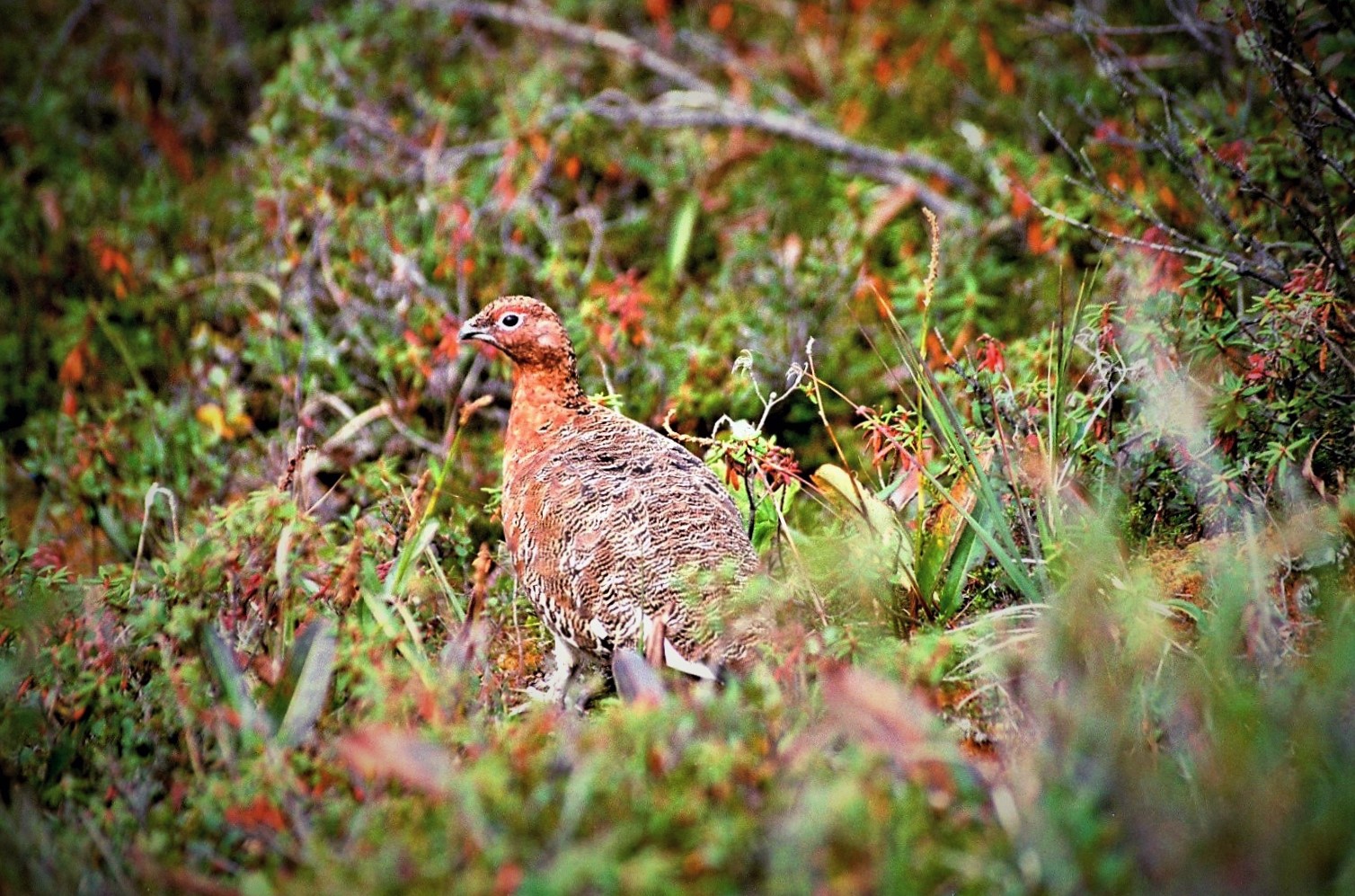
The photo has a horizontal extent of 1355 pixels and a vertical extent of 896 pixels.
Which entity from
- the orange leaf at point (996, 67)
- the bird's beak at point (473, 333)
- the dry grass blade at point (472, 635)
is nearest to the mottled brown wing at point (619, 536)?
the dry grass blade at point (472, 635)

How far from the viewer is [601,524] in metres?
3.64

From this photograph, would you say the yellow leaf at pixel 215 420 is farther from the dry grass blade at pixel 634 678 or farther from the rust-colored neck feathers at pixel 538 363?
the dry grass blade at pixel 634 678

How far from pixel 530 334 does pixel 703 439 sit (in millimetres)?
671

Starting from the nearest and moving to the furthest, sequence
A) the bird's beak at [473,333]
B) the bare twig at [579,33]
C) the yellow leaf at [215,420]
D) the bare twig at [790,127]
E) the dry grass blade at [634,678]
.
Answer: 1. the dry grass blade at [634,678]
2. the bird's beak at [473,333]
3. the yellow leaf at [215,420]
4. the bare twig at [790,127]
5. the bare twig at [579,33]

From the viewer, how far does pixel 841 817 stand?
221cm

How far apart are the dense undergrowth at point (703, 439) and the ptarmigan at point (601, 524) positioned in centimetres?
16

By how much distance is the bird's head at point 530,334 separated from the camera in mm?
4195

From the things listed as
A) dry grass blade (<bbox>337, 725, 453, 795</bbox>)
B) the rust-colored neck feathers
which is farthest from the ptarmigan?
dry grass blade (<bbox>337, 725, 453, 795</bbox>)

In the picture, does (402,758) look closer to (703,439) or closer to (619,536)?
(619,536)

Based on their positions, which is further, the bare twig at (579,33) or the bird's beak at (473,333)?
the bare twig at (579,33)

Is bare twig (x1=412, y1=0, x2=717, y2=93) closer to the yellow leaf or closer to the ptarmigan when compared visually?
the yellow leaf

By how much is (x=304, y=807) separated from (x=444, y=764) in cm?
48

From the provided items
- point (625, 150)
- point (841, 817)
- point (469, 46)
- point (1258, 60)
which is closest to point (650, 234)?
point (625, 150)

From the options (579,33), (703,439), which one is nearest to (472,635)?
(703,439)
